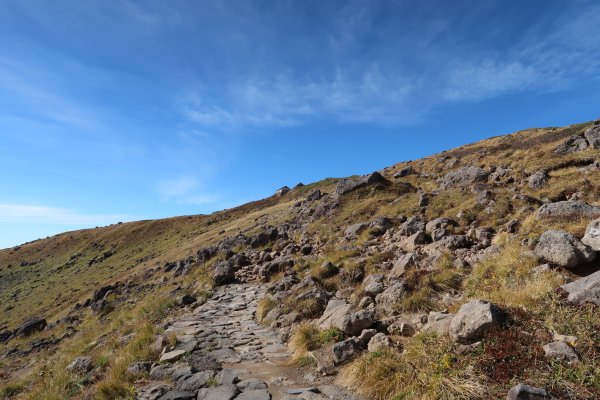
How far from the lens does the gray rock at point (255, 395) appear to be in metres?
7.22

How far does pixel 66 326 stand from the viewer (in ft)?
96.2

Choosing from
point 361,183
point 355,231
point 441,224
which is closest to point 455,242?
point 441,224

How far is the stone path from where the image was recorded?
743cm

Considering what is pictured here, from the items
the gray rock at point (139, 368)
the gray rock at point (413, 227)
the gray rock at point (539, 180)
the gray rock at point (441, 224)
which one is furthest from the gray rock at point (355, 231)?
the gray rock at point (139, 368)

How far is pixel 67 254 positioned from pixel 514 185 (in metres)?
84.2

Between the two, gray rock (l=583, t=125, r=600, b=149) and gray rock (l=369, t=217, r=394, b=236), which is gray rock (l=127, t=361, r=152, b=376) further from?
gray rock (l=583, t=125, r=600, b=149)

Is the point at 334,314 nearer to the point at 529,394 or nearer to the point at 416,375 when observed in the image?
the point at 416,375

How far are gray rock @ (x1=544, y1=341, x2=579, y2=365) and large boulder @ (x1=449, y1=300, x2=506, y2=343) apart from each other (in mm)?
898

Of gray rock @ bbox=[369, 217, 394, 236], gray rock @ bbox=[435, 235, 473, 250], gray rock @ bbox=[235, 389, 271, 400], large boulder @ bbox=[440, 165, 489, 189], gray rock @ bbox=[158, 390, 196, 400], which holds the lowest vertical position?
gray rock @ bbox=[235, 389, 271, 400]

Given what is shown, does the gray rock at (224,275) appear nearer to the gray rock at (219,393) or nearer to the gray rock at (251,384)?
the gray rock at (251,384)

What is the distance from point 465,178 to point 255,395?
2229cm

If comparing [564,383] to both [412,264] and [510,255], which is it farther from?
[412,264]

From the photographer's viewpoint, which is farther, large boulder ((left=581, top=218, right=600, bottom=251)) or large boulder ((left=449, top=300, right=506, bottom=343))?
large boulder ((left=581, top=218, right=600, bottom=251))

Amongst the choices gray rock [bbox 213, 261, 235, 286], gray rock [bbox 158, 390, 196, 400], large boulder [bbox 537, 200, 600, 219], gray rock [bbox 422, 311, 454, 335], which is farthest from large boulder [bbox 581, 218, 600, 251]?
gray rock [bbox 213, 261, 235, 286]
